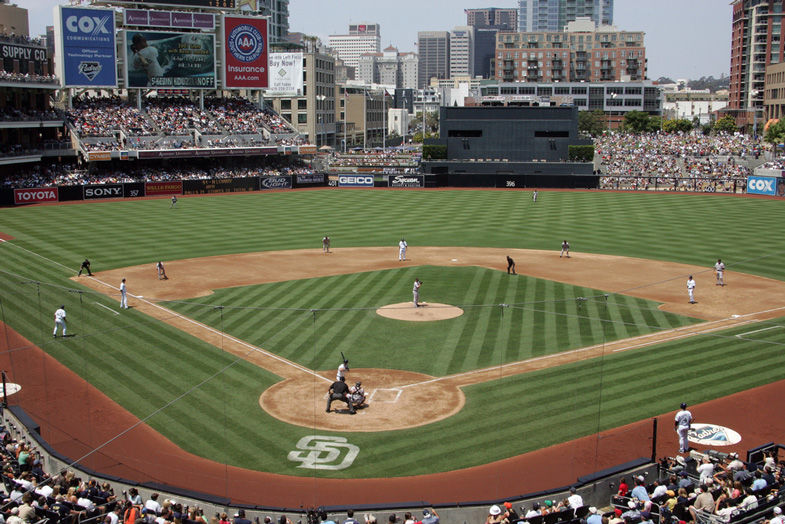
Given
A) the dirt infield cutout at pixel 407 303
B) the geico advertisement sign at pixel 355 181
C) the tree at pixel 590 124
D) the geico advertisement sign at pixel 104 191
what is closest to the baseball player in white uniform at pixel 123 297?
the dirt infield cutout at pixel 407 303

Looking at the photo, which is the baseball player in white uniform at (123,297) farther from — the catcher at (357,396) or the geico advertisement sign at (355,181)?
the geico advertisement sign at (355,181)

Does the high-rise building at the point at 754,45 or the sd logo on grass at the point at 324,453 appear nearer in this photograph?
the sd logo on grass at the point at 324,453

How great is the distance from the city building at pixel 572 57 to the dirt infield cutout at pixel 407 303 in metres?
163

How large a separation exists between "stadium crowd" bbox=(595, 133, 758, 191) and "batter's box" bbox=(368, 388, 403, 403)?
68881 millimetres

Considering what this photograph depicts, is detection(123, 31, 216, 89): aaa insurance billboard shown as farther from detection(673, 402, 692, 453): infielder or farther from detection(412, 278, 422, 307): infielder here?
detection(673, 402, 692, 453): infielder

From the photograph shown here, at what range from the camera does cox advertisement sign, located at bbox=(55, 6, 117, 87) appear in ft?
259

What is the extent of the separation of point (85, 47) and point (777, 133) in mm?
94806

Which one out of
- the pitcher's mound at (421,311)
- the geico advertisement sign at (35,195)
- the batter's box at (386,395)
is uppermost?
the geico advertisement sign at (35,195)

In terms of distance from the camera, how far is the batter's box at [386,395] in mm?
22078

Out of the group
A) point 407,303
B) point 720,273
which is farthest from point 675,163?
point 407,303

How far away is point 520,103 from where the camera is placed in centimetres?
10025

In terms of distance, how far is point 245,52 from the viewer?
91.7 m

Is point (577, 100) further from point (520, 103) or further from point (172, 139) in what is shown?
point (172, 139)

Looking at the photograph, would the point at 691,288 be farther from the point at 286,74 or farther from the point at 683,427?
the point at 286,74
